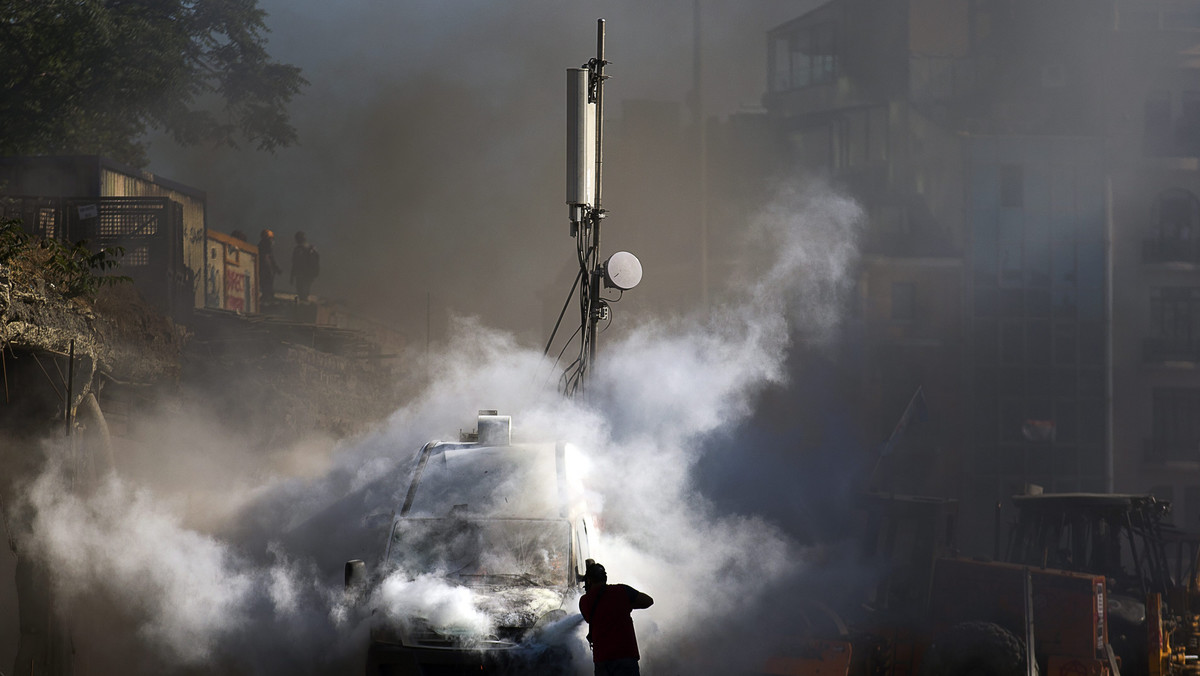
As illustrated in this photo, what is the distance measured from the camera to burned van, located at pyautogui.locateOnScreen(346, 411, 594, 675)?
9.66 meters

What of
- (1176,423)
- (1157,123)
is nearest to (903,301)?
(1176,423)

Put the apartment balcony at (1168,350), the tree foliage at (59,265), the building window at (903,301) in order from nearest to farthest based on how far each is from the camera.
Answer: the tree foliage at (59,265) < the building window at (903,301) < the apartment balcony at (1168,350)

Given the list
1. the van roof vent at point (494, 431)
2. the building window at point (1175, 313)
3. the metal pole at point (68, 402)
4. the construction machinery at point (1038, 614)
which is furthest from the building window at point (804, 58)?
the metal pole at point (68, 402)

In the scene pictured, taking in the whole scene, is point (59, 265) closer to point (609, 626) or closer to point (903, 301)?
point (609, 626)

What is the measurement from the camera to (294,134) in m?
30.6

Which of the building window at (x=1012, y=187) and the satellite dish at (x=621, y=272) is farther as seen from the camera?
the building window at (x=1012, y=187)

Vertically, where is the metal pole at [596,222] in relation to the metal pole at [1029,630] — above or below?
above

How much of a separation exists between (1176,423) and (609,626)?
33.3 metres

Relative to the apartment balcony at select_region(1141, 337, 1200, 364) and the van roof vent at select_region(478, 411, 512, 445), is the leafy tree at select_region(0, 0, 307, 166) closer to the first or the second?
the van roof vent at select_region(478, 411, 512, 445)

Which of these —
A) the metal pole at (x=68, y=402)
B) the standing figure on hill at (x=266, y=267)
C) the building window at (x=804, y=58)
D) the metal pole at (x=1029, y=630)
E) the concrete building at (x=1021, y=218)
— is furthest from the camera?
the building window at (x=804, y=58)

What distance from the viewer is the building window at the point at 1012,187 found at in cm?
3731

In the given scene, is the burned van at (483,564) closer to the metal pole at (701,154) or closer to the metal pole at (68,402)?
the metal pole at (68,402)

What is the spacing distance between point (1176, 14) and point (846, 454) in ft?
69.7

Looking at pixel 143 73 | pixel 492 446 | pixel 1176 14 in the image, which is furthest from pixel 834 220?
pixel 492 446
